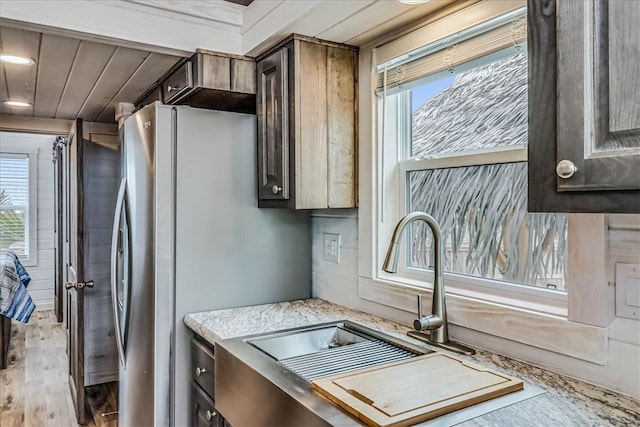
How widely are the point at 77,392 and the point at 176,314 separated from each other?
1.61 meters

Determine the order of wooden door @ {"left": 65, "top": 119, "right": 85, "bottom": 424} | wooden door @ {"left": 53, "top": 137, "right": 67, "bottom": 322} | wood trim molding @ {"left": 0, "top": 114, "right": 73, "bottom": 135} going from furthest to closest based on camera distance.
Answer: wooden door @ {"left": 53, "top": 137, "right": 67, "bottom": 322}, wood trim molding @ {"left": 0, "top": 114, "right": 73, "bottom": 135}, wooden door @ {"left": 65, "top": 119, "right": 85, "bottom": 424}

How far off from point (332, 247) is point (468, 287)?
0.72m

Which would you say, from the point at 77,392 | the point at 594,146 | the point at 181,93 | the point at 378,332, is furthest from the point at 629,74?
the point at 77,392

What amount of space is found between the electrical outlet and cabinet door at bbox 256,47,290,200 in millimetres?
355

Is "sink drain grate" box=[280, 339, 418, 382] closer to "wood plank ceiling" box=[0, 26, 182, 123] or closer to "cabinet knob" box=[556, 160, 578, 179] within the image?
"cabinet knob" box=[556, 160, 578, 179]

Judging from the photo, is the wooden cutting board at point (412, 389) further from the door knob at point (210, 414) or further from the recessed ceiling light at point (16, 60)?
the recessed ceiling light at point (16, 60)

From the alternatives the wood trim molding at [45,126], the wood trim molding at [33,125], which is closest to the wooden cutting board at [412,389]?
the wood trim molding at [45,126]

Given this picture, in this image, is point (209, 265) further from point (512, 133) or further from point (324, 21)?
point (512, 133)

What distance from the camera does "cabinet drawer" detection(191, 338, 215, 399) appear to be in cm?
169

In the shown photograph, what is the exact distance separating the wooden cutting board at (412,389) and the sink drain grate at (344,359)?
0.11 metres

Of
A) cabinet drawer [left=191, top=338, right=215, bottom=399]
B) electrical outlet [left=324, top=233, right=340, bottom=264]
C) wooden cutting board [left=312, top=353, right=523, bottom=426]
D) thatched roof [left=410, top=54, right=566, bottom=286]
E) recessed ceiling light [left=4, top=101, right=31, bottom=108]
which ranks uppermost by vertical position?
recessed ceiling light [left=4, top=101, right=31, bottom=108]

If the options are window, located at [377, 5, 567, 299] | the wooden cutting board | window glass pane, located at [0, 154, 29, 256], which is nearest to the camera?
the wooden cutting board

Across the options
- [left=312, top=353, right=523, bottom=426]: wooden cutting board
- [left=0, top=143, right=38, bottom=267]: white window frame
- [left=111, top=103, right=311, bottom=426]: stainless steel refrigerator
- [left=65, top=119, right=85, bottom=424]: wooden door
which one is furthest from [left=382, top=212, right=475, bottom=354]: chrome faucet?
[left=0, top=143, right=38, bottom=267]: white window frame

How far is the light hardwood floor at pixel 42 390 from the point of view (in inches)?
118
